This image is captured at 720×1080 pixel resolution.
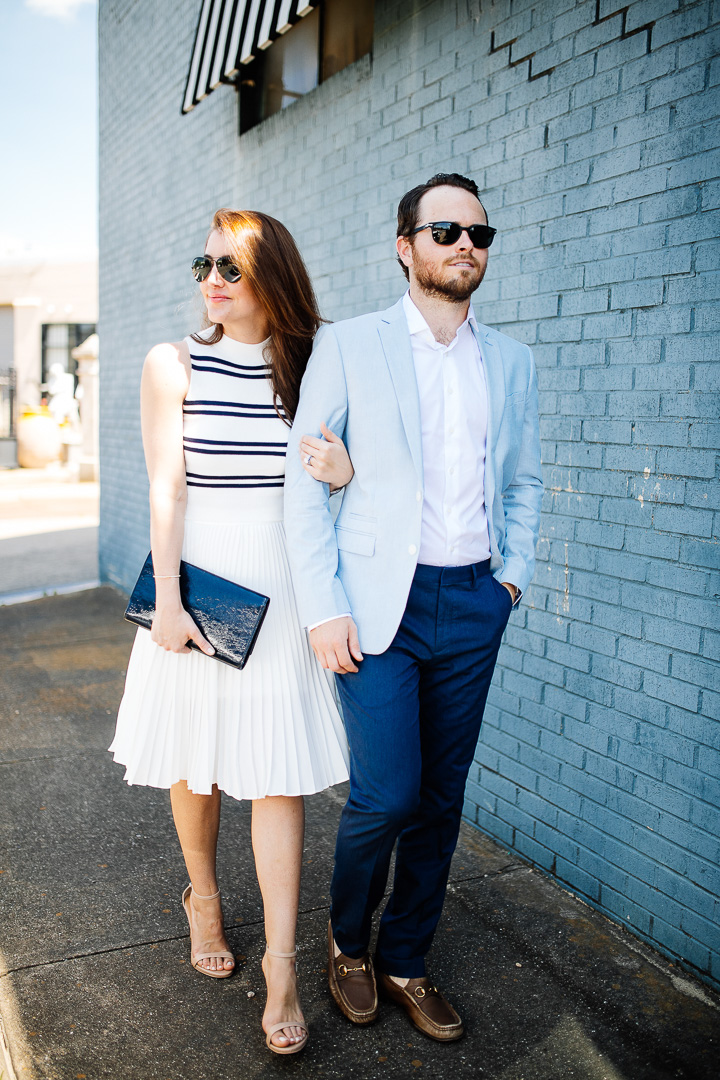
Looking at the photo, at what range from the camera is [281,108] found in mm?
5176

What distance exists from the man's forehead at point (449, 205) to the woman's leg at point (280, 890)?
152 cm

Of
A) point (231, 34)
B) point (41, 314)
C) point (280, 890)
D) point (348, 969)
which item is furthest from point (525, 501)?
point (41, 314)

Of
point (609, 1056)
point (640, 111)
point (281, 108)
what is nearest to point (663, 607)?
point (609, 1056)

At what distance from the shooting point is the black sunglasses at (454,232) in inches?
84.6

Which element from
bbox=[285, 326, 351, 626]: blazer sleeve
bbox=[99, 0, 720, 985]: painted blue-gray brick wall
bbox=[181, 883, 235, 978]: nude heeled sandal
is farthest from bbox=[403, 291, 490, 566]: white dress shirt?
bbox=[181, 883, 235, 978]: nude heeled sandal

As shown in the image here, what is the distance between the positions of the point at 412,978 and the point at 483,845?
1.08 m

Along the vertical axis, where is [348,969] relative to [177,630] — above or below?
below

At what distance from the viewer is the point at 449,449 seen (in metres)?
2.22

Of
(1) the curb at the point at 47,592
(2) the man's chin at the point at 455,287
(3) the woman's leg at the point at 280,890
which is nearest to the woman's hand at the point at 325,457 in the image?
(2) the man's chin at the point at 455,287

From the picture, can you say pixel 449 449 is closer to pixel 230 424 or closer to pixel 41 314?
pixel 230 424

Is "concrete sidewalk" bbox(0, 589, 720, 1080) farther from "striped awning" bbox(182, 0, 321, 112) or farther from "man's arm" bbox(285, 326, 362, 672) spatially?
"striped awning" bbox(182, 0, 321, 112)

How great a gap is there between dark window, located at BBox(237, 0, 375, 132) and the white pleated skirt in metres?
2.99

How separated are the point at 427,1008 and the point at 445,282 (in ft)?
6.07

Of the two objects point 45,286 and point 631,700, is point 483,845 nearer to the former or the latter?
point 631,700
